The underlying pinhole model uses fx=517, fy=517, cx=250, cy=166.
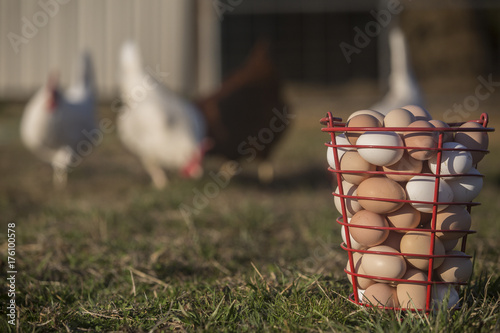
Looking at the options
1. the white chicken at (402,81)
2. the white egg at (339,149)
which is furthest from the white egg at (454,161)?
the white chicken at (402,81)

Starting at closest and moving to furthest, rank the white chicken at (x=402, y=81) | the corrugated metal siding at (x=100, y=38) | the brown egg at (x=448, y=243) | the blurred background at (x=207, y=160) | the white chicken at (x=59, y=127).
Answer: the brown egg at (x=448, y=243) → the blurred background at (x=207, y=160) → the white chicken at (x=59, y=127) → the white chicken at (x=402, y=81) → the corrugated metal siding at (x=100, y=38)

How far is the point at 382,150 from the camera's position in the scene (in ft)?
3.77

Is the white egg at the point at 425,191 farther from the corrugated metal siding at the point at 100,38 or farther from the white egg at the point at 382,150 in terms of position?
the corrugated metal siding at the point at 100,38

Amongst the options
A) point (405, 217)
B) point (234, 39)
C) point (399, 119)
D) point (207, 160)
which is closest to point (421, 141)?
point (399, 119)

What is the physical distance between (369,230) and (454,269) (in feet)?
0.74

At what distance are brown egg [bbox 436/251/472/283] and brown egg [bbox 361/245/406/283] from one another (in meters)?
0.10

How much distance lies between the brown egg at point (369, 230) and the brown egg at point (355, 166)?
0.27 feet

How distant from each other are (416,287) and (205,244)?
42.9 inches

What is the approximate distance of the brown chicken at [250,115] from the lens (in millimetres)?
4086

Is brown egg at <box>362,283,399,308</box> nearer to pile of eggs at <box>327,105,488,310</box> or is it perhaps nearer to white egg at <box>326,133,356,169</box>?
pile of eggs at <box>327,105,488,310</box>

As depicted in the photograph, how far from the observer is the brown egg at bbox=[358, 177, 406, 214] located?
116cm

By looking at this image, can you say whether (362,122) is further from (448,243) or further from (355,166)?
(448,243)

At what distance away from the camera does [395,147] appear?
1.13 meters

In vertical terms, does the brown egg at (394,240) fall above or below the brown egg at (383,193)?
below
